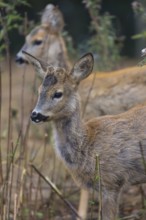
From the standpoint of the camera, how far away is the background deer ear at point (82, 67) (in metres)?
6.97

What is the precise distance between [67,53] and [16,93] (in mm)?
3600

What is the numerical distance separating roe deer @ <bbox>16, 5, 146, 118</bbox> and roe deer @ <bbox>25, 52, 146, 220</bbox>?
2.09 meters

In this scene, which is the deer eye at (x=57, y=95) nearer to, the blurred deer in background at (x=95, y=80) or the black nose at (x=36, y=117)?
the black nose at (x=36, y=117)

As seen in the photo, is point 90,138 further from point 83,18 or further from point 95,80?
point 83,18

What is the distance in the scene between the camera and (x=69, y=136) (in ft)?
22.7

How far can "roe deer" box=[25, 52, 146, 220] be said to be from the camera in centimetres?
675

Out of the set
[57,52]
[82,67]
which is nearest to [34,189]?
[57,52]

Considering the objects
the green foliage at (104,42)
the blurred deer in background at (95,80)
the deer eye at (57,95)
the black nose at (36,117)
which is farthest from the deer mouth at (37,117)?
the green foliage at (104,42)

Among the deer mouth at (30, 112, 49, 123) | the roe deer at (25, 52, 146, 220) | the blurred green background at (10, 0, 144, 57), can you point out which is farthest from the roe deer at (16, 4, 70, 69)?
the blurred green background at (10, 0, 144, 57)

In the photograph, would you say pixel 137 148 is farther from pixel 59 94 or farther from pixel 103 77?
pixel 103 77

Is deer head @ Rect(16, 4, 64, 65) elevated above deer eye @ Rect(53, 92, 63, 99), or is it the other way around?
deer head @ Rect(16, 4, 64, 65)

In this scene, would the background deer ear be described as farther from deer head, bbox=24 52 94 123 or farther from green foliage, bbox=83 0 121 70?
green foliage, bbox=83 0 121 70

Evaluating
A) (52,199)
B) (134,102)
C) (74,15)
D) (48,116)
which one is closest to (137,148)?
(48,116)

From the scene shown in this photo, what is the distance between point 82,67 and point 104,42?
3.11 m
